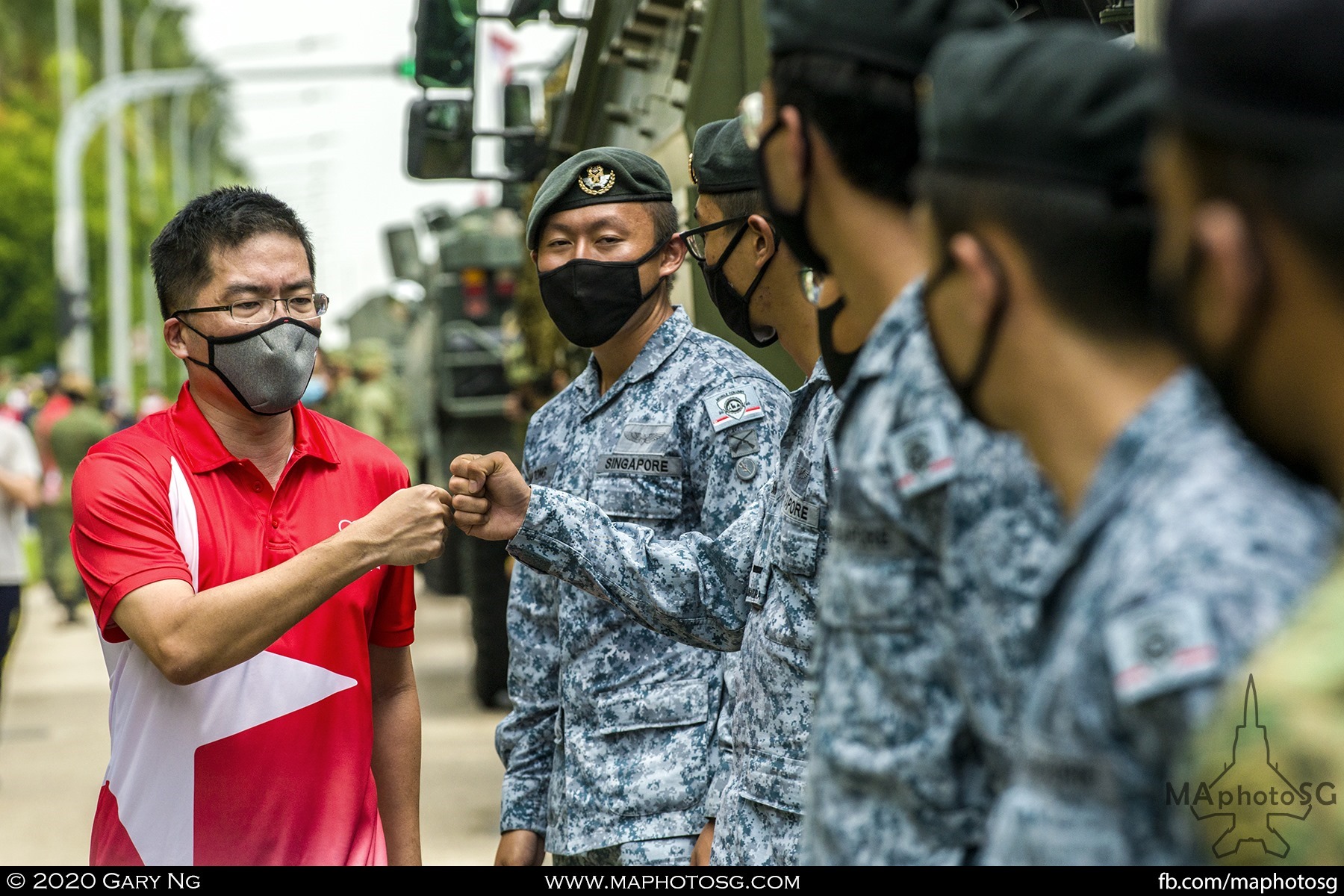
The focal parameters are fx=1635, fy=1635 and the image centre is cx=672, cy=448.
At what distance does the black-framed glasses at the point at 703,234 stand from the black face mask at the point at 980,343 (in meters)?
1.66

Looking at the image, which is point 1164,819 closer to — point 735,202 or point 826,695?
point 826,695

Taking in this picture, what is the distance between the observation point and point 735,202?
3186 millimetres

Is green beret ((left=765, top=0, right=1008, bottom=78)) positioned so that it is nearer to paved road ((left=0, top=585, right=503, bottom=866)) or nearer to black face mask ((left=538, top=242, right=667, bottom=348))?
black face mask ((left=538, top=242, right=667, bottom=348))

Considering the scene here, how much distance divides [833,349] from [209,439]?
4.30 ft

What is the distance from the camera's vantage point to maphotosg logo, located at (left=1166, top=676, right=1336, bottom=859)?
1050mm

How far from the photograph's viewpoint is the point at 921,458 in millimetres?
1546

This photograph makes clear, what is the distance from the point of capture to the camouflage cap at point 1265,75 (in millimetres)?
1062

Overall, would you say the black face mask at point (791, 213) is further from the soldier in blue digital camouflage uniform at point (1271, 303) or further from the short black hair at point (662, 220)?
the short black hair at point (662, 220)

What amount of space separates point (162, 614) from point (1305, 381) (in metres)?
2.02

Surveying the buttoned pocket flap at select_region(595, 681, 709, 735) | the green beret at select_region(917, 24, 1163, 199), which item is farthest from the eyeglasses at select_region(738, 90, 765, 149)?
the buttoned pocket flap at select_region(595, 681, 709, 735)

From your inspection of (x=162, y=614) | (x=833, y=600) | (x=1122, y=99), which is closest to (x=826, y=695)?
(x=833, y=600)

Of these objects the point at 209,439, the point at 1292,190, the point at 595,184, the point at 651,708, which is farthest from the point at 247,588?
the point at 1292,190

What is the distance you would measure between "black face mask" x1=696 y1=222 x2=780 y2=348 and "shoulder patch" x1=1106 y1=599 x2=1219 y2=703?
Result: 202 cm

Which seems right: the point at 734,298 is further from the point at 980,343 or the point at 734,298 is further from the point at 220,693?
the point at 980,343
